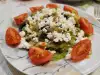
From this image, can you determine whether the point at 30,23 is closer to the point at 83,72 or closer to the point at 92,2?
the point at 83,72

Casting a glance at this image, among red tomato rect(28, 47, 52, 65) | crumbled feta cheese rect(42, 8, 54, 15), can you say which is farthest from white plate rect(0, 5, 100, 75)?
crumbled feta cheese rect(42, 8, 54, 15)

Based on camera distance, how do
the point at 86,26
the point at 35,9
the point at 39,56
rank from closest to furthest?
the point at 39,56 → the point at 86,26 → the point at 35,9

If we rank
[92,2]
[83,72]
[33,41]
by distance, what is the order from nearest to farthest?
1. [83,72]
2. [33,41]
3. [92,2]

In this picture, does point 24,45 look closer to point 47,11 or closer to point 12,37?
point 12,37

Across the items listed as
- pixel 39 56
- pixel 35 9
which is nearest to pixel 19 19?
pixel 35 9

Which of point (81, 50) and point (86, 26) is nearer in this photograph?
point (81, 50)

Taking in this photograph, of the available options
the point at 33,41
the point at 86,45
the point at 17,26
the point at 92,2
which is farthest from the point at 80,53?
the point at 92,2

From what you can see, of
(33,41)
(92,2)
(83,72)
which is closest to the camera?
(83,72)
